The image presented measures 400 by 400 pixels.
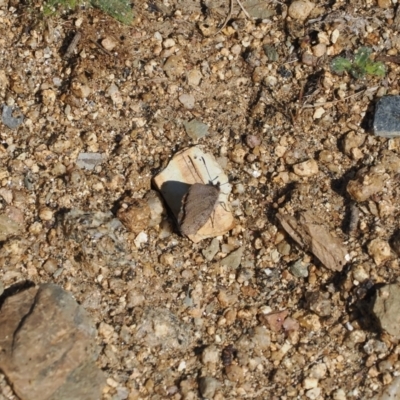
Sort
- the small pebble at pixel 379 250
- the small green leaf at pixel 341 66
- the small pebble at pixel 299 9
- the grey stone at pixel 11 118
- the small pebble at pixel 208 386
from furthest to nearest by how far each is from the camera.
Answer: the small pebble at pixel 299 9 → the small green leaf at pixel 341 66 → the grey stone at pixel 11 118 → the small pebble at pixel 379 250 → the small pebble at pixel 208 386

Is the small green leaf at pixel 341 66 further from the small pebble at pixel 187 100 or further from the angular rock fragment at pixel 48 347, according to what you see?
the angular rock fragment at pixel 48 347

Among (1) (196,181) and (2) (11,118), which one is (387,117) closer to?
(1) (196,181)

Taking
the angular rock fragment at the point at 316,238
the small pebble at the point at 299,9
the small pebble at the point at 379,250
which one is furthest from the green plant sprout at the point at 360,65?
the small pebble at the point at 379,250

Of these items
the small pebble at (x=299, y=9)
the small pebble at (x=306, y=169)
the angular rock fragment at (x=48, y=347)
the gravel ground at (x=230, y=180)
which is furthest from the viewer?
the small pebble at (x=299, y=9)

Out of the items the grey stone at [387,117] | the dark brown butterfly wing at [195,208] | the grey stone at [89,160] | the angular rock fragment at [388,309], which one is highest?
the grey stone at [89,160]

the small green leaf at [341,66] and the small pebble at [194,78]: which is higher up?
the small pebble at [194,78]

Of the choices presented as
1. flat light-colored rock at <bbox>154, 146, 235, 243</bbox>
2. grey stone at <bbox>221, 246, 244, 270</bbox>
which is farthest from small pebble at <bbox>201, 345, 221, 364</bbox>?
flat light-colored rock at <bbox>154, 146, 235, 243</bbox>

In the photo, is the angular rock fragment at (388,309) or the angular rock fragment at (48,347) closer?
the angular rock fragment at (48,347)

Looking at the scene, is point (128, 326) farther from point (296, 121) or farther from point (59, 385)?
point (296, 121)
